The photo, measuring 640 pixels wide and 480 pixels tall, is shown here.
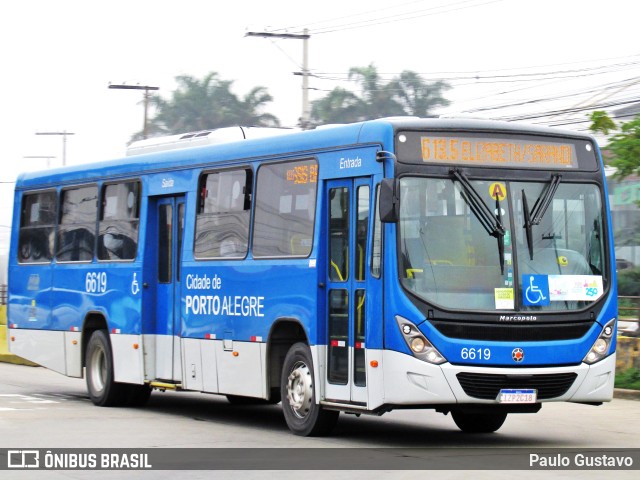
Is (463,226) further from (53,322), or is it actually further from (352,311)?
(53,322)

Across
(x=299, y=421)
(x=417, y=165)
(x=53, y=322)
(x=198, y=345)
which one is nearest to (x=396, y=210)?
(x=417, y=165)

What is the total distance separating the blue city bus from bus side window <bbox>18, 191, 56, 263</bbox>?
14.4ft

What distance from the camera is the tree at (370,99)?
67125 millimetres

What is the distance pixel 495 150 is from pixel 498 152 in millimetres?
36

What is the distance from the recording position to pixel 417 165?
41.1ft

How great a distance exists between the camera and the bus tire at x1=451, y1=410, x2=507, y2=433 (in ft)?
47.3

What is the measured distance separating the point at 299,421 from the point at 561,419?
13.6 feet

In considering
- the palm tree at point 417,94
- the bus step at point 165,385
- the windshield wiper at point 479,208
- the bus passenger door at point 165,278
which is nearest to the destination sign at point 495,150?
the windshield wiper at point 479,208

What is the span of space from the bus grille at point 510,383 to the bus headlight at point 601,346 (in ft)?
1.09

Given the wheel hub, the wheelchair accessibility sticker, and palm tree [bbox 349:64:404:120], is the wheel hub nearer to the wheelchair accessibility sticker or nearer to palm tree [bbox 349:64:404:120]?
the wheelchair accessibility sticker

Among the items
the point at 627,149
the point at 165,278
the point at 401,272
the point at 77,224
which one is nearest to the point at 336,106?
the point at 627,149

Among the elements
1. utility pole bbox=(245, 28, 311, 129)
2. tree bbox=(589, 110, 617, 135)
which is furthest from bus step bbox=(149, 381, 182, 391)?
utility pole bbox=(245, 28, 311, 129)

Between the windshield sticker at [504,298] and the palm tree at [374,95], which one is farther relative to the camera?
the palm tree at [374,95]

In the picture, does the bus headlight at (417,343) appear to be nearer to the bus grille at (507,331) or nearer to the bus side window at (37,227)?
the bus grille at (507,331)
